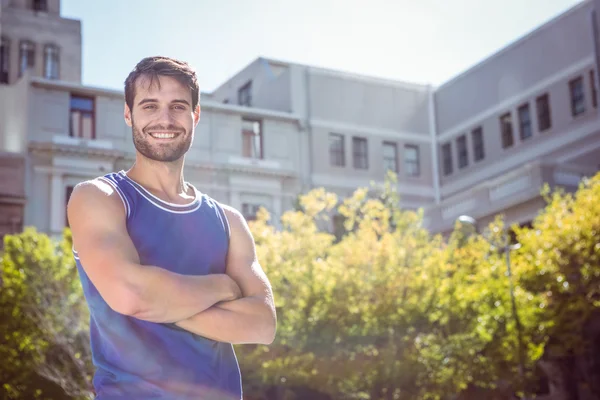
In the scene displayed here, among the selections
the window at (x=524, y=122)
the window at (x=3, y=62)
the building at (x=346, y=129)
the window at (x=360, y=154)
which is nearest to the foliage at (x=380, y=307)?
the building at (x=346, y=129)

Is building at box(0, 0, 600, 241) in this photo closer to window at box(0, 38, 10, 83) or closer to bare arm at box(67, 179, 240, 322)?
window at box(0, 38, 10, 83)

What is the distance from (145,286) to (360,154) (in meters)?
39.6

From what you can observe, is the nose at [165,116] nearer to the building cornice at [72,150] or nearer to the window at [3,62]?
the building cornice at [72,150]

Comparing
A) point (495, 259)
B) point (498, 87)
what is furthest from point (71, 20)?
point (495, 259)

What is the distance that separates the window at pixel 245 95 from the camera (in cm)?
4247

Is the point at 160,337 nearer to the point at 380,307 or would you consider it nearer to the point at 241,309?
the point at 241,309

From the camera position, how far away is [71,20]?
46969mm

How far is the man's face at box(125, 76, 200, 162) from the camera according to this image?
2664 millimetres

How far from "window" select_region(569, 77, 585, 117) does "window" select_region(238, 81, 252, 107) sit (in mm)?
15328

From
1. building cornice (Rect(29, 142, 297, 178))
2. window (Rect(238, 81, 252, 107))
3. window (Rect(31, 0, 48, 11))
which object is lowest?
building cornice (Rect(29, 142, 297, 178))

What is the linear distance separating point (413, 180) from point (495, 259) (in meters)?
17.4

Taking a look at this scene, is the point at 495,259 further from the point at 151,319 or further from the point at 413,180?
the point at 151,319

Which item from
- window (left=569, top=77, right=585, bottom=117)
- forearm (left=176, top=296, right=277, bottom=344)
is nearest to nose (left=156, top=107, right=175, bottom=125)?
forearm (left=176, top=296, right=277, bottom=344)

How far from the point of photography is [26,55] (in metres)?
45.5
